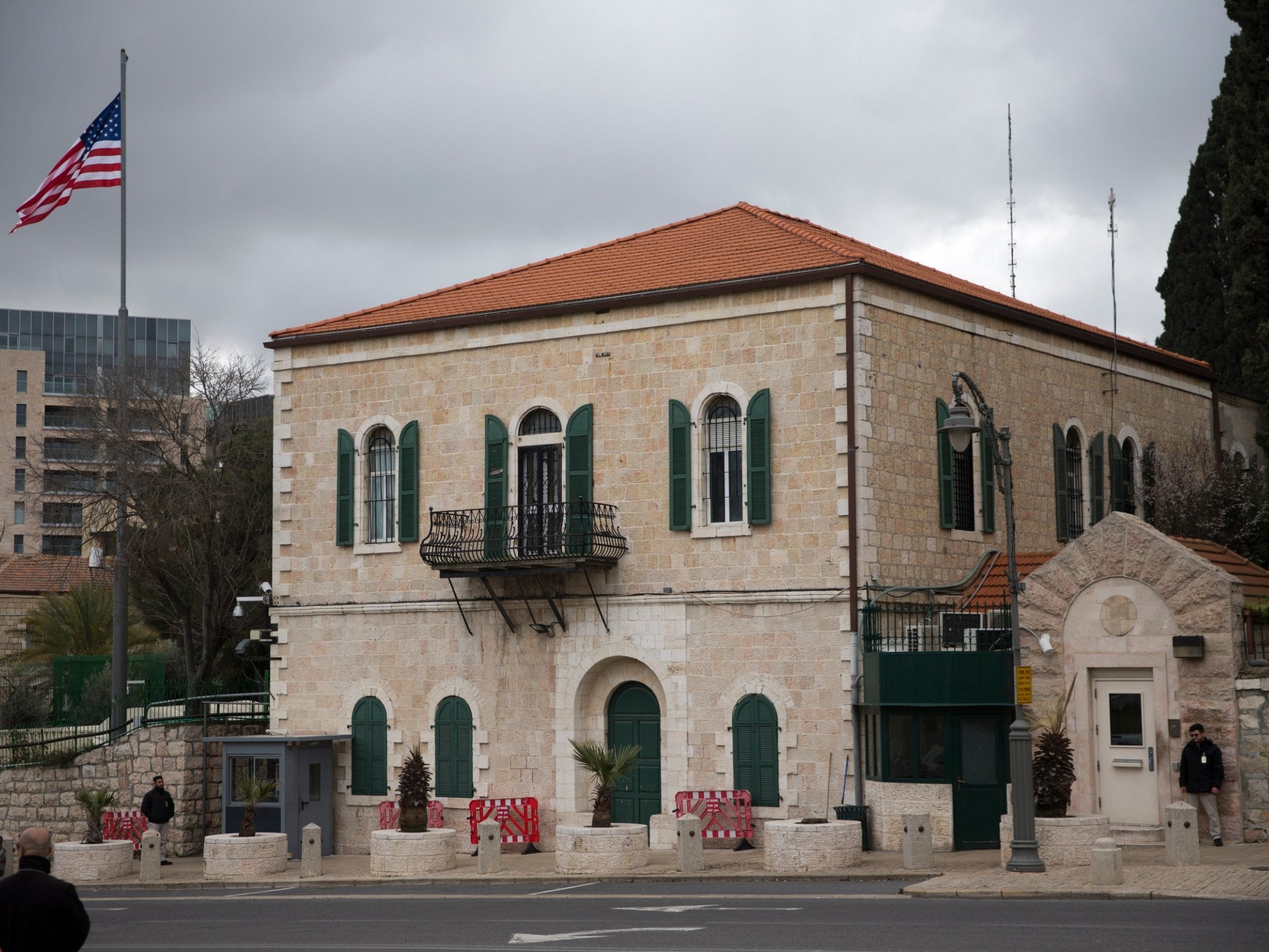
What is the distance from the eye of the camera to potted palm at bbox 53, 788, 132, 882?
2642cm

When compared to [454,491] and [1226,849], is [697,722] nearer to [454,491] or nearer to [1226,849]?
[454,491]

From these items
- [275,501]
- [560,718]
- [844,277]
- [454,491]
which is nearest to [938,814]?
[560,718]

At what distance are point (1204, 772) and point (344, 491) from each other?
1562 cm

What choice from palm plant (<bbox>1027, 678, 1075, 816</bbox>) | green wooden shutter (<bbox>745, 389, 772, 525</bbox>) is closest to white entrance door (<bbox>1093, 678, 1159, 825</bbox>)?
palm plant (<bbox>1027, 678, 1075, 816</bbox>)

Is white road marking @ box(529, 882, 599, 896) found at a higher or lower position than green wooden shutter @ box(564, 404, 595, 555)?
lower

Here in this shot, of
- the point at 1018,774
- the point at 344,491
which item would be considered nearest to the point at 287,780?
the point at 344,491

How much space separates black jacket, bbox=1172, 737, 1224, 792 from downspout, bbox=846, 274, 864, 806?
15.8 feet

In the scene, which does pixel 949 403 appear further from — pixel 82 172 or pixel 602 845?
pixel 82 172

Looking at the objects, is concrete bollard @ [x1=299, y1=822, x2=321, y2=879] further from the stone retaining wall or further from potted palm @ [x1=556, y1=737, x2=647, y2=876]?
the stone retaining wall

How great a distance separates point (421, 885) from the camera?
23438 mm

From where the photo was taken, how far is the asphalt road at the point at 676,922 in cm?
1480

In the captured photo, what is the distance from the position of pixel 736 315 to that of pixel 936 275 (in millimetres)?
6454

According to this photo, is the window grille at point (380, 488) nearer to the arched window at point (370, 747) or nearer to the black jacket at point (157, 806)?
the arched window at point (370, 747)

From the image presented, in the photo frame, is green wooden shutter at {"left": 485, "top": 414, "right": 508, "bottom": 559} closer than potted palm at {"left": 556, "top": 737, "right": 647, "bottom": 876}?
No
